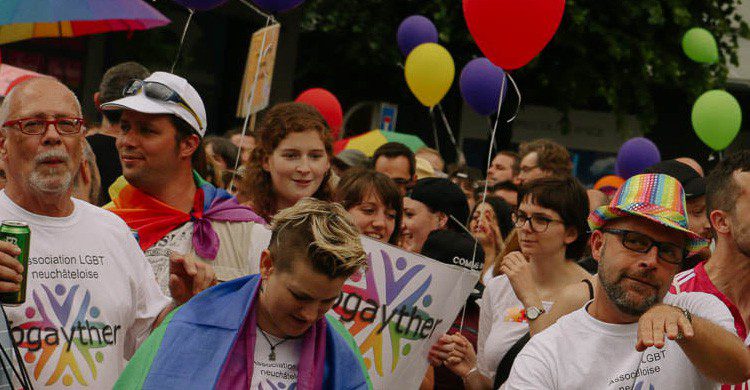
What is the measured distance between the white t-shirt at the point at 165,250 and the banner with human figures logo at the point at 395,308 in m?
0.30

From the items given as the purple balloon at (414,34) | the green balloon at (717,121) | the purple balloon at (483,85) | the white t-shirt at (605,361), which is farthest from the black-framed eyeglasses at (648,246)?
the purple balloon at (414,34)

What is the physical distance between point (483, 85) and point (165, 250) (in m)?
6.58

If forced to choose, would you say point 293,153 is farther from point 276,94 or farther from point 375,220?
point 276,94

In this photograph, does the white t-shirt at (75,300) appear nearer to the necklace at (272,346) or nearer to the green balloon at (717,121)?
the necklace at (272,346)

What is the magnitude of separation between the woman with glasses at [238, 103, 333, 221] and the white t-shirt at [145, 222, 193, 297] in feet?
2.42

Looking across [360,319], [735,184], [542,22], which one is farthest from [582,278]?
[542,22]

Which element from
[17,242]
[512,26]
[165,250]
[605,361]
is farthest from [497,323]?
[17,242]

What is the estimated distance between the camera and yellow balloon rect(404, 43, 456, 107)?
458 inches

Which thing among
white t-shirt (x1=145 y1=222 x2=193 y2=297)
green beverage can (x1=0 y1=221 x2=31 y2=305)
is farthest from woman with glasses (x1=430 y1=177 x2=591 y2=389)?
green beverage can (x1=0 y1=221 x2=31 y2=305)

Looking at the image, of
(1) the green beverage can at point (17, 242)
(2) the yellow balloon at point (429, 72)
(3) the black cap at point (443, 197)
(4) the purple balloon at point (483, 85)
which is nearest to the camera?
(1) the green beverage can at point (17, 242)

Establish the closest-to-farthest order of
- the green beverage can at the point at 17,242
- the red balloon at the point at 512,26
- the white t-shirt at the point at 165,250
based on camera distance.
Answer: the green beverage can at the point at 17,242 → the white t-shirt at the point at 165,250 → the red balloon at the point at 512,26

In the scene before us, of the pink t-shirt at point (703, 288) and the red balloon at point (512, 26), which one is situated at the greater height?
the red balloon at point (512, 26)

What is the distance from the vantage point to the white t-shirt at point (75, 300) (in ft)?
13.8

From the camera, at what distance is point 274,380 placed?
4.04 m
